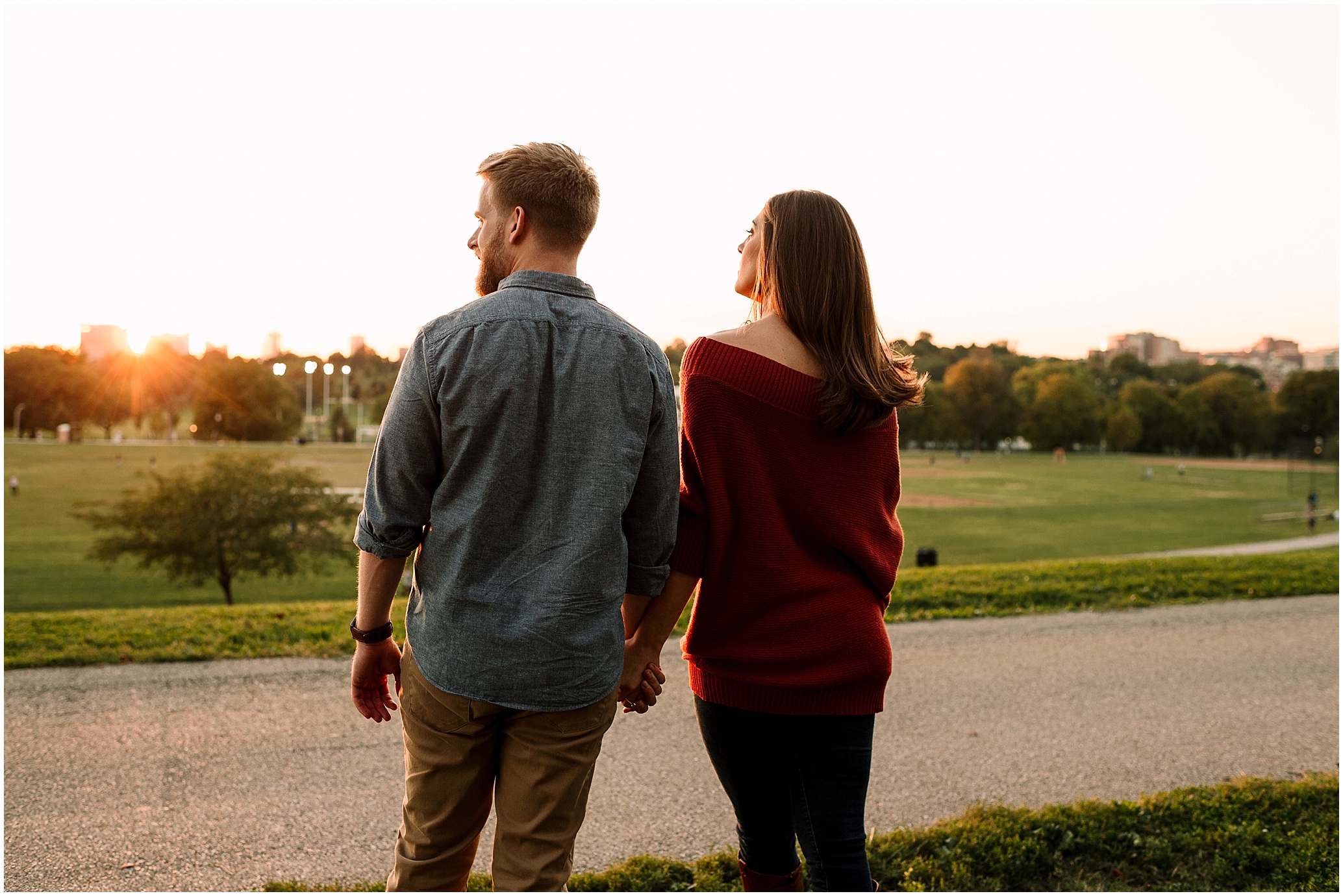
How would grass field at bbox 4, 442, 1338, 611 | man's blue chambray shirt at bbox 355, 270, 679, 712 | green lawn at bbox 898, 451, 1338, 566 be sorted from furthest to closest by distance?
green lawn at bbox 898, 451, 1338, 566
grass field at bbox 4, 442, 1338, 611
man's blue chambray shirt at bbox 355, 270, 679, 712

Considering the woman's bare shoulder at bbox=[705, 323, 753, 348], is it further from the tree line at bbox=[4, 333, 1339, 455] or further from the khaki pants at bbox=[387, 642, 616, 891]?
the tree line at bbox=[4, 333, 1339, 455]

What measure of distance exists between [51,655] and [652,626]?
5188mm

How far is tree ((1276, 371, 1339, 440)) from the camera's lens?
306 ft

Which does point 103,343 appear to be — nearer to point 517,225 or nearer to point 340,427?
point 340,427

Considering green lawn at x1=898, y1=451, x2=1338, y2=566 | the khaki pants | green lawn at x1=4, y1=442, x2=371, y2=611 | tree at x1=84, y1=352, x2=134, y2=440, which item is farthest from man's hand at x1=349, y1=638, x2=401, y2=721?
tree at x1=84, y1=352, x2=134, y2=440

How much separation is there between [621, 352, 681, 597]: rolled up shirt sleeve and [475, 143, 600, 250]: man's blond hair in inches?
13.2

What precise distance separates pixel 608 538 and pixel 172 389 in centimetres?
10145

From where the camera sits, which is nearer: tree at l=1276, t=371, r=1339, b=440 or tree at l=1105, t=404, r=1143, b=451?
tree at l=1276, t=371, r=1339, b=440

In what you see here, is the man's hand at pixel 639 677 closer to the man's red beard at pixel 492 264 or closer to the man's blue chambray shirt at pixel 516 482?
the man's blue chambray shirt at pixel 516 482

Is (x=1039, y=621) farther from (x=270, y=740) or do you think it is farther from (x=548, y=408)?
(x=548, y=408)

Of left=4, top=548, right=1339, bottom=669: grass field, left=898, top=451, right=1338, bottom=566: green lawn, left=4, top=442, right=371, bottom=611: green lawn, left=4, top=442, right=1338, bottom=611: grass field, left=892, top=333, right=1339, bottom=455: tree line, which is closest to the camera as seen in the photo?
left=4, top=548, right=1339, bottom=669: grass field

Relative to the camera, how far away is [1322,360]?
111 meters

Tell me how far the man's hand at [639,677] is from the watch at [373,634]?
20.7 inches

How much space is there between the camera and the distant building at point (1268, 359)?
429 ft
